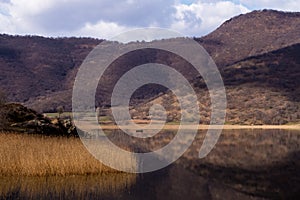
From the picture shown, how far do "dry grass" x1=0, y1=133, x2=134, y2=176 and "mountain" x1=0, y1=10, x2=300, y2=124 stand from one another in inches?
2430

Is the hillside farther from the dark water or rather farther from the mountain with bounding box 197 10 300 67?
the dark water

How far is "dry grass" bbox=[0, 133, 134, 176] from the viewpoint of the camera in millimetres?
19797

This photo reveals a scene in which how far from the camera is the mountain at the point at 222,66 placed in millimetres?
88606

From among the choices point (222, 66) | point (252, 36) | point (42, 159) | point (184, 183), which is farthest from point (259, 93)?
point (252, 36)

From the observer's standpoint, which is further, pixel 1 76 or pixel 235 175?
pixel 1 76

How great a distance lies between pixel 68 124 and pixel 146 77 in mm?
106925

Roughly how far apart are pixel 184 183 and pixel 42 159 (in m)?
6.45

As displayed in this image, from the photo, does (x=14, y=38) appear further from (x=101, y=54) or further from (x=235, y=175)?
(x=235, y=175)

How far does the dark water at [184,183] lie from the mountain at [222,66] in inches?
2169

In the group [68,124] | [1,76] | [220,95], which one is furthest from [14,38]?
[68,124]

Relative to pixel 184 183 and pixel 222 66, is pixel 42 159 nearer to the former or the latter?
pixel 184 183

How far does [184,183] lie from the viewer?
68.9 feet

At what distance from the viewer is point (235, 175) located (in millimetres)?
24031

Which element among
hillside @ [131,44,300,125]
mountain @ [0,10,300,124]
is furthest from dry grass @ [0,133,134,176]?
mountain @ [0,10,300,124]
